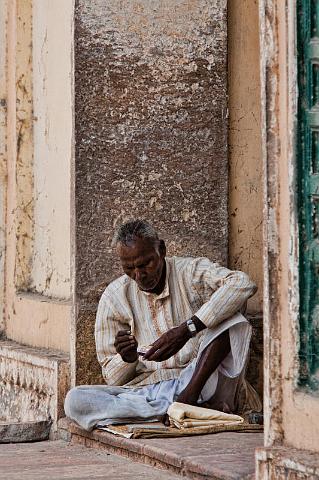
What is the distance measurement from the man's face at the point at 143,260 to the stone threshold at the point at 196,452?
82cm

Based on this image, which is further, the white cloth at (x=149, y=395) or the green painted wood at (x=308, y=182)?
the white cloth at (x=149, y=395)

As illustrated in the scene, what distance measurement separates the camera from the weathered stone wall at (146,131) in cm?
824

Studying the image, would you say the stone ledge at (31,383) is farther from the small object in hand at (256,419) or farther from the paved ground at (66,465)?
the small object in hand at (256,419)

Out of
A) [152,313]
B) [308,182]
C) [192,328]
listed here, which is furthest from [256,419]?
[308,182]

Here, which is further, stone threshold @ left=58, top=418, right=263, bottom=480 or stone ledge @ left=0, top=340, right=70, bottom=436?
stone ledge @ left=0, top=340, right=70, bottom=436

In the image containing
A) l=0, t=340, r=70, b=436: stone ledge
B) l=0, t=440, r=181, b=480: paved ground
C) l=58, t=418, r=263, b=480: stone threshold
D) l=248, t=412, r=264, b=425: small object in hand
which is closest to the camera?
l=58, t=418, r=263, b=480: stone threshold

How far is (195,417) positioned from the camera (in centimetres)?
713

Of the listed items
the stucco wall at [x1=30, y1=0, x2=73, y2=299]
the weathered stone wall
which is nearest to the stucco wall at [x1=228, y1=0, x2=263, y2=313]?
the weathered stone wall

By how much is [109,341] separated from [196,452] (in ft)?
4.39

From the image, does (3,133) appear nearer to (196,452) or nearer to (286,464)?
(196,452)

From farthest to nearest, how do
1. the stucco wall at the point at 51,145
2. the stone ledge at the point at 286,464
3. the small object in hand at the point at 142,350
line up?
the stucco wall at the point at 51,145, the small object in hand at the point at 142,350, the stone ledge at the point at 286,464

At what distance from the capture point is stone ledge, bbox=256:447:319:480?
514cm

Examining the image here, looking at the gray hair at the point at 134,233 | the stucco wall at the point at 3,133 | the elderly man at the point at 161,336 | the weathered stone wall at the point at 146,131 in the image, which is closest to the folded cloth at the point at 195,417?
the elderly man at the point at 161,336

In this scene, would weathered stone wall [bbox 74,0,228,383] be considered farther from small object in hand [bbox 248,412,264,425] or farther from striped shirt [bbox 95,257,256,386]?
small object in hand [bbox 248,412,264,425]
